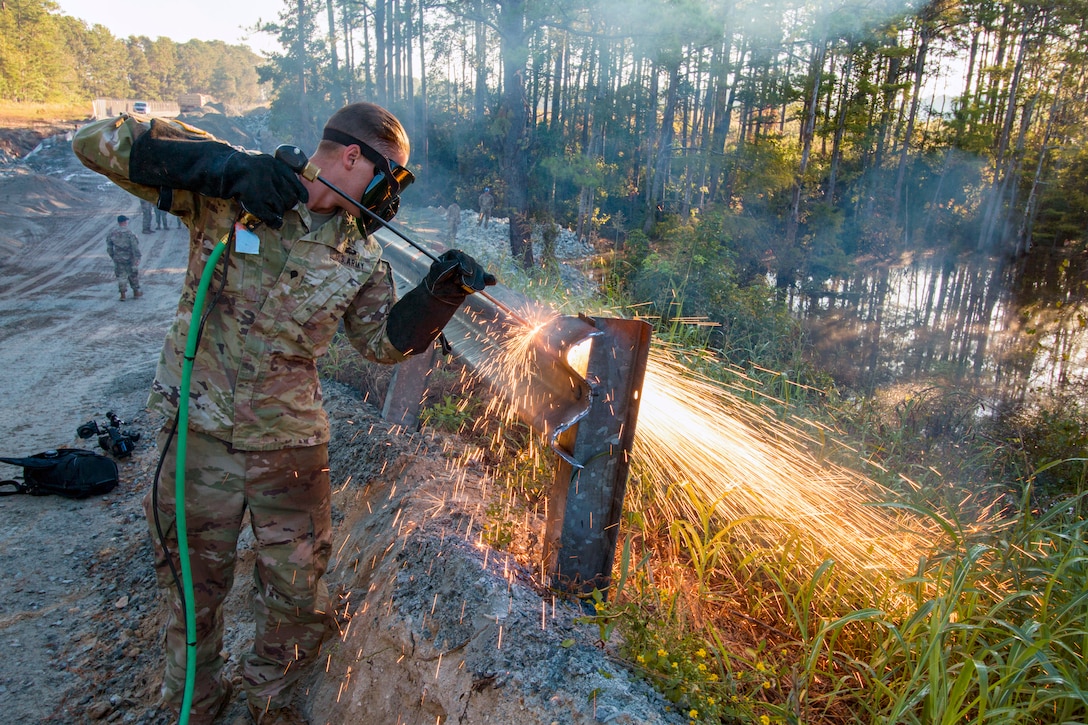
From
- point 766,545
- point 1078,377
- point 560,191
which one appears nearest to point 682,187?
point 560,191

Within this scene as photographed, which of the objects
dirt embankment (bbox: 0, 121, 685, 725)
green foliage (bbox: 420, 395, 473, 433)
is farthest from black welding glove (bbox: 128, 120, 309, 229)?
green foliage (bbox: 420, 395, 473, 433)

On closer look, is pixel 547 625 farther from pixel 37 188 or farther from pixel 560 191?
pixel 37 188

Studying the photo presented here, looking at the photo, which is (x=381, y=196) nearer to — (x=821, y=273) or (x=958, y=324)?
(x=958, y=324)

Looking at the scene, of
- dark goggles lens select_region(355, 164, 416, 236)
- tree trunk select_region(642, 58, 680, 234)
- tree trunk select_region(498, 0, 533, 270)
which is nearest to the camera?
dark goggles lens select_region(355, 164, 416, 236)

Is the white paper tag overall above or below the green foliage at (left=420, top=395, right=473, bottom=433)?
above

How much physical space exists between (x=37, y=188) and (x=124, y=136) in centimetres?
2745

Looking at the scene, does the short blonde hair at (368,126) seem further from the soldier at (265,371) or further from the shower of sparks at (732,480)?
the shower of sparks at (732,480)

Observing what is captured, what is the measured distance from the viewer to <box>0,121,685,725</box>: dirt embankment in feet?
6.95

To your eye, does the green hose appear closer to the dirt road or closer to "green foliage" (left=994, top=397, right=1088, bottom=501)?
the dirt road

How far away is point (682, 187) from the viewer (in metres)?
25.7

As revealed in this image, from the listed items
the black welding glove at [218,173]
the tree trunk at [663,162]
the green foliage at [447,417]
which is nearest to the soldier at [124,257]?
the green foliage at [447,417]

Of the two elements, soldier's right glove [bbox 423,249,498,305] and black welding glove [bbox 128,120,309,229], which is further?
soldier's right glove [bbox 423,249,498,305]

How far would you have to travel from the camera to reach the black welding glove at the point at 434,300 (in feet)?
7.76

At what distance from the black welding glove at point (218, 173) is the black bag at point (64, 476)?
3.04 meters
